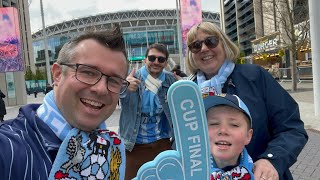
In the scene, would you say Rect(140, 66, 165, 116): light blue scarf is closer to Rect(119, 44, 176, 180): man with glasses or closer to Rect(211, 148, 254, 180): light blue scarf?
Rect(119, 44, 176, 180): man with glasses

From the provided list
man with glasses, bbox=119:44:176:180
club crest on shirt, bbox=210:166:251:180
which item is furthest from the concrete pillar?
club crest on shirt, bbox=210:166:251:180

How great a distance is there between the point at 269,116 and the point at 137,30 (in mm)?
82526

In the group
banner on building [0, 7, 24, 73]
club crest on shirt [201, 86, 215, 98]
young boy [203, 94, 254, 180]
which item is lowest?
young boy [203, 94, 254, 180]

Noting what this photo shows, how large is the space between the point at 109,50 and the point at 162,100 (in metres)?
1.78

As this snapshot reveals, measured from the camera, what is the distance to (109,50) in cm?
127

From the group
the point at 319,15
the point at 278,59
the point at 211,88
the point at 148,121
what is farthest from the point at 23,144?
the point at 278,59

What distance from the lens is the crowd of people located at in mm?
1081

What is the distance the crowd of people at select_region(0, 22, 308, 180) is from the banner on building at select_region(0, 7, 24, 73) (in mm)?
17296

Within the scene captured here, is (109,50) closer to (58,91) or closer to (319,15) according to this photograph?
(58,91)

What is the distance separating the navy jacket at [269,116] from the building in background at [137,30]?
224ft

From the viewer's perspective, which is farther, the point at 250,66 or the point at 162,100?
the point at 162,100

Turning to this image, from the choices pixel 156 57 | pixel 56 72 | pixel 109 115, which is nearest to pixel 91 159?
pixel 109 115

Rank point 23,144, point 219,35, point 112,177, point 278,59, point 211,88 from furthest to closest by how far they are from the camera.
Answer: point 278,59 < point 219,35 < point 211,88 < point 112,177 < point 23,144

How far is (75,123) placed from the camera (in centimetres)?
120
